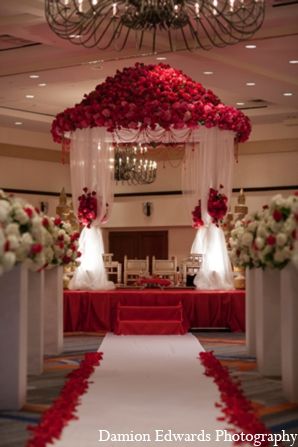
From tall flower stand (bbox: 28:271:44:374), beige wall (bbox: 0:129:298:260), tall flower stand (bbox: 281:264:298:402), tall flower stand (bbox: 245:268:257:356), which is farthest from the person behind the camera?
beige wall (bbox: 0:129:298:260)

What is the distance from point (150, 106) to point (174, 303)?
3.15 m

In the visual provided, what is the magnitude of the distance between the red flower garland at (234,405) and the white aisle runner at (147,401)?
0.09m

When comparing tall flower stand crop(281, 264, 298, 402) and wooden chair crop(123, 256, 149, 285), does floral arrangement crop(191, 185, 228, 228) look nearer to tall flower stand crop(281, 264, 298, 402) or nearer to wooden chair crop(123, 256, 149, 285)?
wooden chair crop(123, 256, 149, 285)

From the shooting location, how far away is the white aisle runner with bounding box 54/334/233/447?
5.66 metres

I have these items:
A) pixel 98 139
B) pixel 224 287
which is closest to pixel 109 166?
pixel 98 139

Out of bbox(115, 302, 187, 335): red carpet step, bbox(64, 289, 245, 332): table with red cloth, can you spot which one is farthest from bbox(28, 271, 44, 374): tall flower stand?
bbox(64, 289, 245, 332): table with red cloth

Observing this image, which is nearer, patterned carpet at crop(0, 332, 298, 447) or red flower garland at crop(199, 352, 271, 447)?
red flower garland at crop(199, 352, 271, 447)

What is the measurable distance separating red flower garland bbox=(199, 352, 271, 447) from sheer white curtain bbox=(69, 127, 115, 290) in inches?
189

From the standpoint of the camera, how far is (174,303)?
13070mm

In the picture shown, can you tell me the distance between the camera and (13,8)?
11.6 metres

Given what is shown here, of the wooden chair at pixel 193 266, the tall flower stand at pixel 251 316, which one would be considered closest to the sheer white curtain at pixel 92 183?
the wooden chair at pixel 193 266

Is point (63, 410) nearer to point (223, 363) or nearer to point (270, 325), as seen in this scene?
point (270, 325)

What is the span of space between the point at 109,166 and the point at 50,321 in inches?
158

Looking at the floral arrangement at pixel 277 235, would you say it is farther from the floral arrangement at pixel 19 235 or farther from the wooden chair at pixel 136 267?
the wooden chair at pixel 136 267
